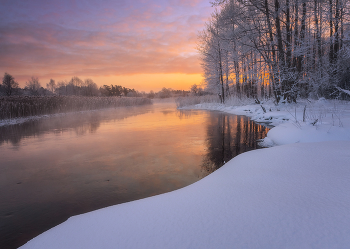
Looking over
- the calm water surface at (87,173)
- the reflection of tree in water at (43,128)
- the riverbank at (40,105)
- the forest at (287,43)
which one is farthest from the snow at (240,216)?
the riverbank at (40,105)

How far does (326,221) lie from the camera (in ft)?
3.78

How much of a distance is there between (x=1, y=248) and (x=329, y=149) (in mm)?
4027

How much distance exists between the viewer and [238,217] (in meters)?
1.34

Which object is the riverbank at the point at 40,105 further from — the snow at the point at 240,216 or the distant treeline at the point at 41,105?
the snow at the point at 240,216

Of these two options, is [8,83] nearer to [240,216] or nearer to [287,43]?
[287,43]

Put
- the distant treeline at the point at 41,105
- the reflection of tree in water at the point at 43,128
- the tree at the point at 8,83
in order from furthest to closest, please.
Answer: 1. the tree at the point at 8,83
2. the distant treeline at the point at 41,105
3. the reflection of tree in water at the point at 43,128

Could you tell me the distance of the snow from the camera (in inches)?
44.2

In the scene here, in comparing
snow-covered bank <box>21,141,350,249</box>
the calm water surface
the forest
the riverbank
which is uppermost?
the forest

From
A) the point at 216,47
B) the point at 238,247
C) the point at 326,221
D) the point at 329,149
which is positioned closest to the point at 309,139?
the point at 329,149

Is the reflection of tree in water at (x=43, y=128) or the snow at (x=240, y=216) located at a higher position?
the reflection of tree in water at (x=43, y=128)

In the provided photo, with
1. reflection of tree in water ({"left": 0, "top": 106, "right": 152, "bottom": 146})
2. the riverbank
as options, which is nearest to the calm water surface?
reflection of tree in water ({"left": 0, "top": 106, "right": 152, "bottom": 146})

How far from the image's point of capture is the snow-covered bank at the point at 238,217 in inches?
44.1

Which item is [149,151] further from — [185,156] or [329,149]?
[329,149]

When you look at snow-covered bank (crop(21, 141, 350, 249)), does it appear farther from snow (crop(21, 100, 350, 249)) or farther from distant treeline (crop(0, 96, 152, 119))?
distant treeline (crop(0, 96, 152, 119))
